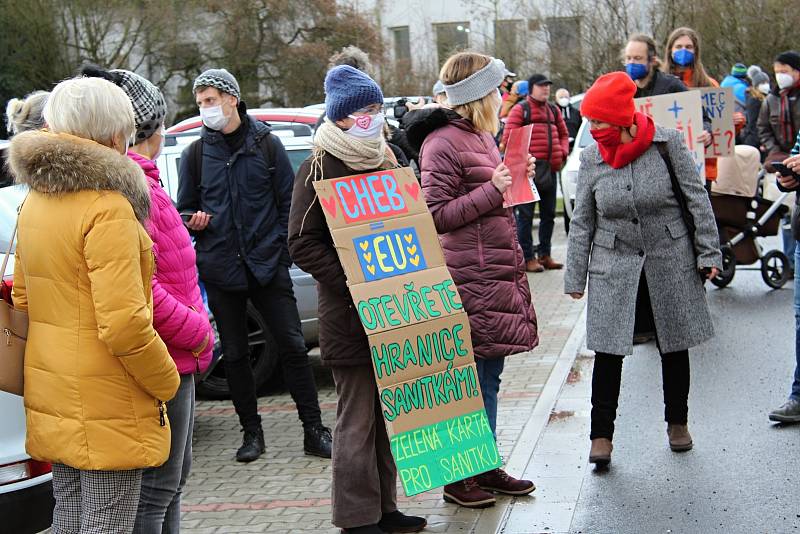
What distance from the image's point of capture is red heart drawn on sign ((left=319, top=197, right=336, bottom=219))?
4621mm

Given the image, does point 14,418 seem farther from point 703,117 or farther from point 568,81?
point 568,81

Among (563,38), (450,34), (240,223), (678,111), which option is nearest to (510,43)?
(563,38)

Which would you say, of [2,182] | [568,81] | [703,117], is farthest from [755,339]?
[568,81]

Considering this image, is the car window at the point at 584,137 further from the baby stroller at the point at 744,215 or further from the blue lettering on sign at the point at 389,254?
the blue lettering on sign at the point at 389,254

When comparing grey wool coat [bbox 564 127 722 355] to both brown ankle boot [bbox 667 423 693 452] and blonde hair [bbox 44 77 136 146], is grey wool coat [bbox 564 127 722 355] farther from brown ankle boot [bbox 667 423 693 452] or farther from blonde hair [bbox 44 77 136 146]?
blonde hair [bbox 44 77 136 146]

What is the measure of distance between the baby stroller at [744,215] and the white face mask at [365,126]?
5872mm

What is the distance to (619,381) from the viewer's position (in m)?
5.88

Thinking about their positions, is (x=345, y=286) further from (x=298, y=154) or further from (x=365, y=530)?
(x=298, y=154)

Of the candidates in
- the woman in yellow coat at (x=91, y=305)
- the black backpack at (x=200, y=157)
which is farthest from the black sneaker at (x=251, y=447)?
the woman in yellow coat at (x=91, y=305)

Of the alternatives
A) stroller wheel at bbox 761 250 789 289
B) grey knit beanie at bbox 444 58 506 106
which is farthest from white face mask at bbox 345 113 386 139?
stroller wheel at bbox 761 250 789 289

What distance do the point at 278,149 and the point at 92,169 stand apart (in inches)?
118

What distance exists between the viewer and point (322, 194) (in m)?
4.63

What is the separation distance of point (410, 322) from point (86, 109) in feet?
5.66

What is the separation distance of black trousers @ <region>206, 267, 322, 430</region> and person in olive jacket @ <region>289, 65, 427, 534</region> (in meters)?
1.59
